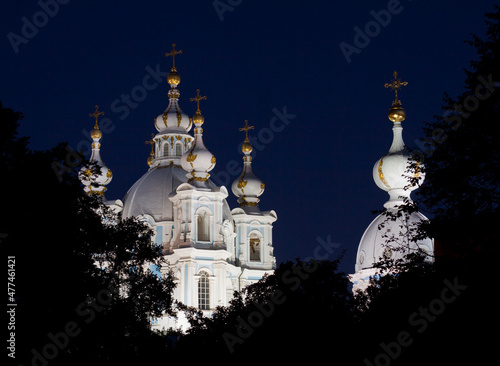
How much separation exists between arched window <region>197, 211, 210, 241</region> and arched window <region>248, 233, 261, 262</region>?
15.0 feet

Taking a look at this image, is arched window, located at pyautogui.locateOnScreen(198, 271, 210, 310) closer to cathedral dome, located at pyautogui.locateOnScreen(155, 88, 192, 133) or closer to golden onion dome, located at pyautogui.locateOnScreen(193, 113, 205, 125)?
golden onion dome, located at pyautogui.locateOnScreen(193, 113, 205, 125)

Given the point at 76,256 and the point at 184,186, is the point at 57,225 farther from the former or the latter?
the point at 184,186

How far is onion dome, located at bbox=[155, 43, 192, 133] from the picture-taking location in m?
63.4

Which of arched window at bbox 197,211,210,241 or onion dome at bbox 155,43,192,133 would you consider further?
onion dome at bbox 155,43,192,133

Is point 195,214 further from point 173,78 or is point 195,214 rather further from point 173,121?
point 173,78

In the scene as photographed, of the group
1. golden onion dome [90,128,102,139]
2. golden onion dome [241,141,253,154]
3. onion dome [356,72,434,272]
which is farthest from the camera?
golden onion dome [90,128,102,139]

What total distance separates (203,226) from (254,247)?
5245 mm

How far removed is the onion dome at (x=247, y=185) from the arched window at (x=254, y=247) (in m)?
2.04

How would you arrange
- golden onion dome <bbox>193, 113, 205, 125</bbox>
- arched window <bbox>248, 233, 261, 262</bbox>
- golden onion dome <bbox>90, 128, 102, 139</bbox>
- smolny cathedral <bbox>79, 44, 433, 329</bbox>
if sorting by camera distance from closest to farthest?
smolny cathedral <bbox>79, 44, 433, 329</bbox>, golden onion dome <bbox>193, 113, 205, 125</bbox>, arched window <bbox>248, 233, 261, 262</bbox>, golden onion dome <bbox>90, 128, 102, 139</bbox>

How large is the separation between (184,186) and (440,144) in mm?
33739

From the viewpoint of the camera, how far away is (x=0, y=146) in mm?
26922

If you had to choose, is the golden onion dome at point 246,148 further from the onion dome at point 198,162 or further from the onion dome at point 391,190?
the onion dome at point 391,190

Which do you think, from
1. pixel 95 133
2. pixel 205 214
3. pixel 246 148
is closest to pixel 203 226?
pixel 205 214

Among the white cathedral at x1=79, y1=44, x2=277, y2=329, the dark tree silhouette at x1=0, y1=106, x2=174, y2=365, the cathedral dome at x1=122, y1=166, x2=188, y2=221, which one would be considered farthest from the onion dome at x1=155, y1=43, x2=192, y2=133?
the dark tree silhouette at x1=0, y1=106, x2=174, y2=365
